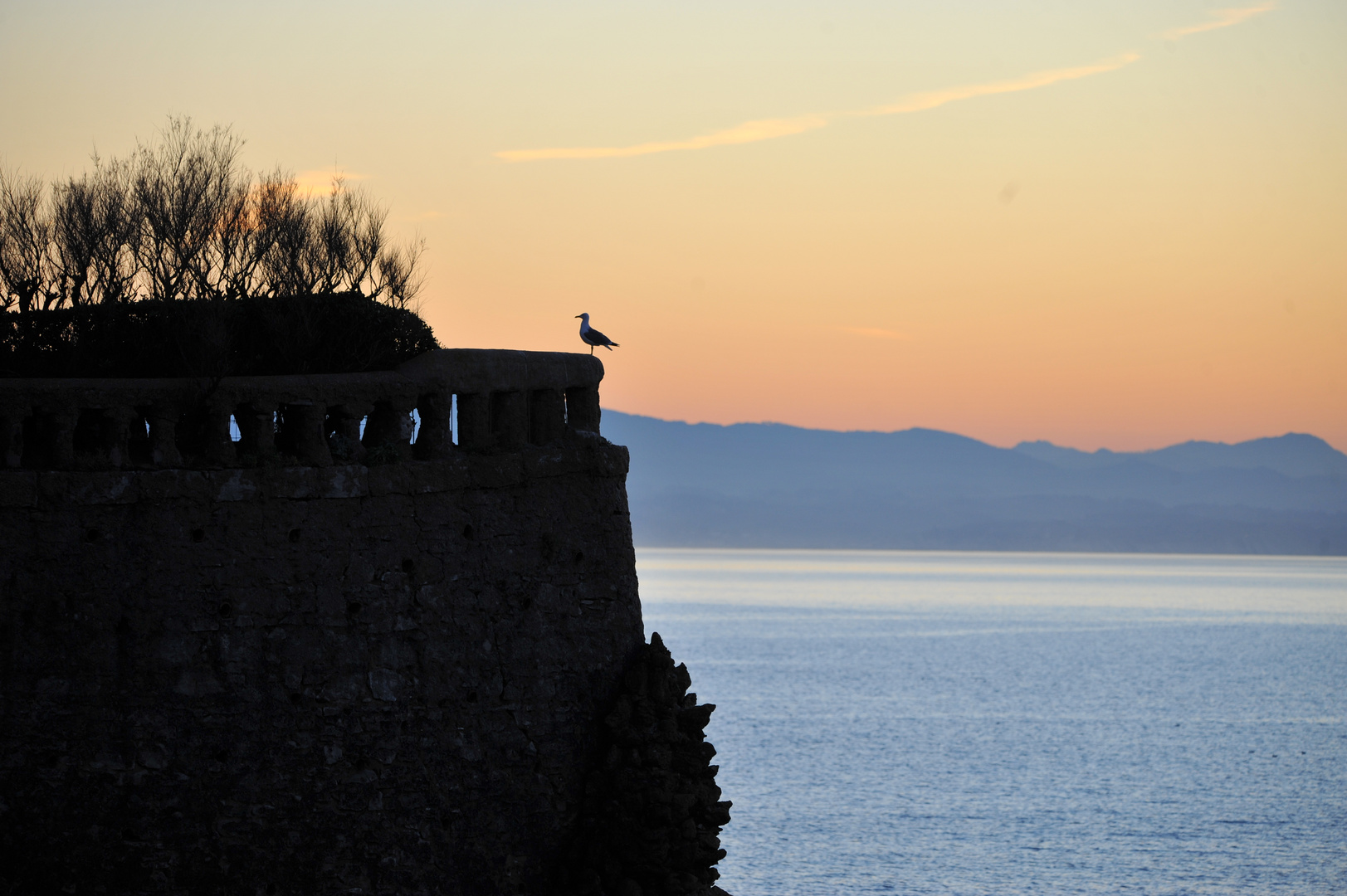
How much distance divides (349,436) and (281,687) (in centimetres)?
297

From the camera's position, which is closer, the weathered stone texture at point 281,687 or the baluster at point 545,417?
the weathered stone texture at point 281,687

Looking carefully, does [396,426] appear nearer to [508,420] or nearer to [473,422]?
[473,422]

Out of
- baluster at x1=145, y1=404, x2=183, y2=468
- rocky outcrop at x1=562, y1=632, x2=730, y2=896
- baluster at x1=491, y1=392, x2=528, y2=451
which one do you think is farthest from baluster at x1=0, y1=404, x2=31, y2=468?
rocky outcrop at x1=562, y1=632, x2=730, y2=896

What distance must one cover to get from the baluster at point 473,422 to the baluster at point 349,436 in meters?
1.24

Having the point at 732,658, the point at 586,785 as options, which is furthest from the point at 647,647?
the point at 732,658

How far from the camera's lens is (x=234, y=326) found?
55.8 feet

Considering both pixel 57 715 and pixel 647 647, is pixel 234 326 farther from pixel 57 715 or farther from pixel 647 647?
pixel 647 647

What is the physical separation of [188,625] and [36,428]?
2.91 metres

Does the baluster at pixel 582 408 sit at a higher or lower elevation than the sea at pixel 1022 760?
higher

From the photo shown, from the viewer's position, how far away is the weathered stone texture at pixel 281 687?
1438cm

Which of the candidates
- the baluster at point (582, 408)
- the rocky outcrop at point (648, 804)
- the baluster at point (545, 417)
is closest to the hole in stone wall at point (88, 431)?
the baluster at point (545, 417)

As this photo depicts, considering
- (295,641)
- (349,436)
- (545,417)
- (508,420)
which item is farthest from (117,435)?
(545,417)

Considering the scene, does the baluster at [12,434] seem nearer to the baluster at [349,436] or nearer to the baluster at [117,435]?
Answer: the baluster at [117,435]

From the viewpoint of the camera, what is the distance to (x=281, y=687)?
1491cm
